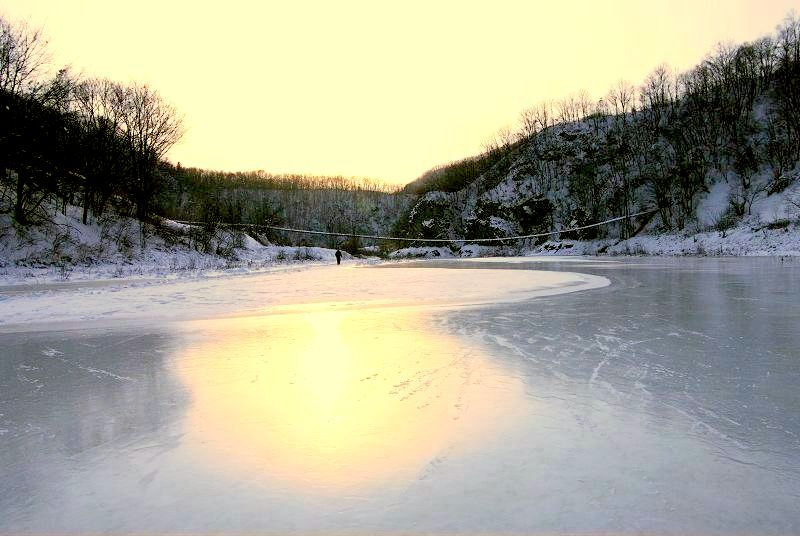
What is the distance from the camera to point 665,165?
60.2 metres

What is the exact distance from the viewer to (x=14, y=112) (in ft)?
73.9

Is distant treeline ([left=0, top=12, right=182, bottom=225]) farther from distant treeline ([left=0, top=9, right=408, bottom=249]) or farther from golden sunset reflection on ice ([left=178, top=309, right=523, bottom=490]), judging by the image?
golden sunset reflection on ice ([left=178, top=309, right=523, bottom=490])

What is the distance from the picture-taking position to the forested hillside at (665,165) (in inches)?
1948

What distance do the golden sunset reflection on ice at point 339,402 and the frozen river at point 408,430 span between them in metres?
0.02

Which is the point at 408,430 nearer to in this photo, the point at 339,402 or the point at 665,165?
the point at 339,402

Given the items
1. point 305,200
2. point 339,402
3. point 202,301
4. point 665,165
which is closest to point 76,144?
point 202,301

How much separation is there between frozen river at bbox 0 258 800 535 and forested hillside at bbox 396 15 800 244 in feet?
135

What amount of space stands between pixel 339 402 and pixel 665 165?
67653 millimetres

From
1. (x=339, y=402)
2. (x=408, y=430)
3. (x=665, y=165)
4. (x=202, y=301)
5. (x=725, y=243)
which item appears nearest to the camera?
(x=408, y=430)

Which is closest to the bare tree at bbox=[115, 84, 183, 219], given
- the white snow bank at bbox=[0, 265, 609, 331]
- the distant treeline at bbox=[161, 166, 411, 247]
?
the white snow bank at bbox=[0, 265, 609, 331]

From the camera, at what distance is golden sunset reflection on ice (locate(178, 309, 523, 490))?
2.32 meters

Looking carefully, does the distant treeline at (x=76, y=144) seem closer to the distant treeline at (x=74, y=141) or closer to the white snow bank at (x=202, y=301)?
the distant treeline at (x=74, y=141)

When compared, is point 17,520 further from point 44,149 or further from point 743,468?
point 44,149

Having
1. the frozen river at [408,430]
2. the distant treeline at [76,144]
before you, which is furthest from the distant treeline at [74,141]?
the frozen river at [408,430]
